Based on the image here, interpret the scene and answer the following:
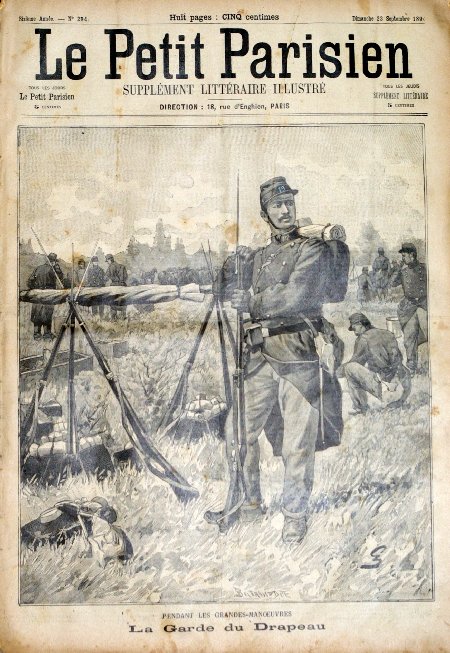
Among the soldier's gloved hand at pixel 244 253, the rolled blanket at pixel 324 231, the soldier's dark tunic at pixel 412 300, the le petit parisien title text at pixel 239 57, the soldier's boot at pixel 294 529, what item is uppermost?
the le petit parisien title text at pixel 239 57

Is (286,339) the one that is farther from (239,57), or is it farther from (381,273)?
(239,57)

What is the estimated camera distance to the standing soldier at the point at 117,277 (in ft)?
5.46

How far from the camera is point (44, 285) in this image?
1.67 m

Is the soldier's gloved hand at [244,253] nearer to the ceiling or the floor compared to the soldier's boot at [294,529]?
nearer to the ceiling

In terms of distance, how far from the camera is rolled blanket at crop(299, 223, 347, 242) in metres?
1.68

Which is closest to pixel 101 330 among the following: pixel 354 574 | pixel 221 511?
pixel 221 511

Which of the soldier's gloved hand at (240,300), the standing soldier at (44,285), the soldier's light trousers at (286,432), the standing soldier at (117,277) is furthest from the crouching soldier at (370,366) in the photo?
the standing soldier at (44,285)

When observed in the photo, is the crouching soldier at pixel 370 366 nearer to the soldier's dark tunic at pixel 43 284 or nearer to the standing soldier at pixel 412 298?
the standing soldier at pixel 412 298

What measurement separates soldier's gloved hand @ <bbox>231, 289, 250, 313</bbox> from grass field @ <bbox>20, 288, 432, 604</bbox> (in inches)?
3.0

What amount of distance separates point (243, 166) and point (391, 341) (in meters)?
0.53

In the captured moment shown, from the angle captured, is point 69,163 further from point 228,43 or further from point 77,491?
point 77,491

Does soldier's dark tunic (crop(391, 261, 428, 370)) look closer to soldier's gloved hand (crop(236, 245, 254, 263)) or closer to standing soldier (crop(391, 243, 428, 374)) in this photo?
standing soldier (crop(391, 243, 428, 374))

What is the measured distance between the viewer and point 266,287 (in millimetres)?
1673

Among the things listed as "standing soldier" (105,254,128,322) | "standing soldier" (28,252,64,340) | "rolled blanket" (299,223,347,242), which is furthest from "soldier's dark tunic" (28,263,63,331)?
"rolled blanket" (299,223,347,242)
